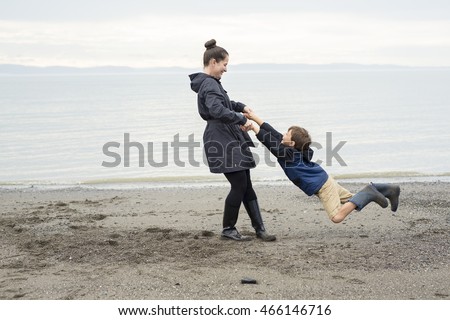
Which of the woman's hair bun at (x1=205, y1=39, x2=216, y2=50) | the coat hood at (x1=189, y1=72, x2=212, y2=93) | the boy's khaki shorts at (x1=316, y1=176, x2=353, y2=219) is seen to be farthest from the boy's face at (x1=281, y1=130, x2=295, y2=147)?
the woman's hair bun at (x1=205, y1=39, x2=216, y2=50)

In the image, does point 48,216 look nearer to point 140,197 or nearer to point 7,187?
point 140,197

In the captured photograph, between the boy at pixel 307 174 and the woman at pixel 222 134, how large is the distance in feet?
0.91

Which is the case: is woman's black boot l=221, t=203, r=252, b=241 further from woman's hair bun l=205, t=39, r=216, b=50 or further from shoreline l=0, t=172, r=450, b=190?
shoreline l=0, t=172, r=450, b=190

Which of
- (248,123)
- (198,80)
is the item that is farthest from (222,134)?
(198,80)

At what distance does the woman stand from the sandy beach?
1.88 ft

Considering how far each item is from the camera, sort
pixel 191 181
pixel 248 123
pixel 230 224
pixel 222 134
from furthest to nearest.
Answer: pixel 191 181 < pixel 230 224 < pixel 222 134 < pixel 248 123

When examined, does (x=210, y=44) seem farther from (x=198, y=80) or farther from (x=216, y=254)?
(x=216, y=254)

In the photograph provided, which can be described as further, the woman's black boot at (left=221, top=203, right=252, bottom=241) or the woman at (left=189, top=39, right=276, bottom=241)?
the woman's black boot at (left=221, top=203, right=252, bottom=241)

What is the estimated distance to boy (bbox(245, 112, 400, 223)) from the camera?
763 cm

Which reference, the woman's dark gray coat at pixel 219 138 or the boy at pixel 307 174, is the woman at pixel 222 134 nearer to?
the woman's dark gray coat at pixel 219 138

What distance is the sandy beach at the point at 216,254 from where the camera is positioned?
20.4ft

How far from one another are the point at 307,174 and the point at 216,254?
4.31ft

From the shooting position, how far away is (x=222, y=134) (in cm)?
766

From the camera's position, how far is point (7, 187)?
48.7 ft
